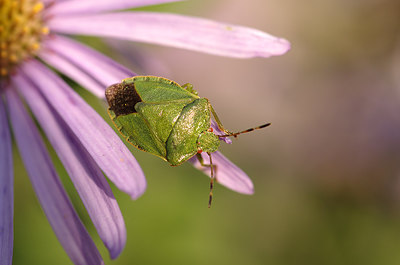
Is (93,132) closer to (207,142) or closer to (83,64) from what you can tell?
(207,142)

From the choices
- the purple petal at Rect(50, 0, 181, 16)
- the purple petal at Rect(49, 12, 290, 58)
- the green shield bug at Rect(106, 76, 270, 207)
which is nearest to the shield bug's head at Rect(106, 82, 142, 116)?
the green shield bug at Rect(106, 76, 270, 207)

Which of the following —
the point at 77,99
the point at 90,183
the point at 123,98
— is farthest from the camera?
the point at 77,99

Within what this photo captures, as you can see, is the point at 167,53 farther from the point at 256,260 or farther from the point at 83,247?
the point at 83,247

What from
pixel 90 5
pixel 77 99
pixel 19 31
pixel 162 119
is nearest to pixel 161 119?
pixel 162 119

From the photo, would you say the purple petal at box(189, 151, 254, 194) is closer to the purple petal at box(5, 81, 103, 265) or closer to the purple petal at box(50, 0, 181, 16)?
the purple petal at box(5, 81, 103, 265)

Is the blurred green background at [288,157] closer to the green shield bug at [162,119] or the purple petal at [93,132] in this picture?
the purple petal at [93,132]

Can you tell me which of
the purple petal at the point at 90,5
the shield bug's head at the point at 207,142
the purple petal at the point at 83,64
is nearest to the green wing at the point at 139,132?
the shield bug's head at the point at 207,142
